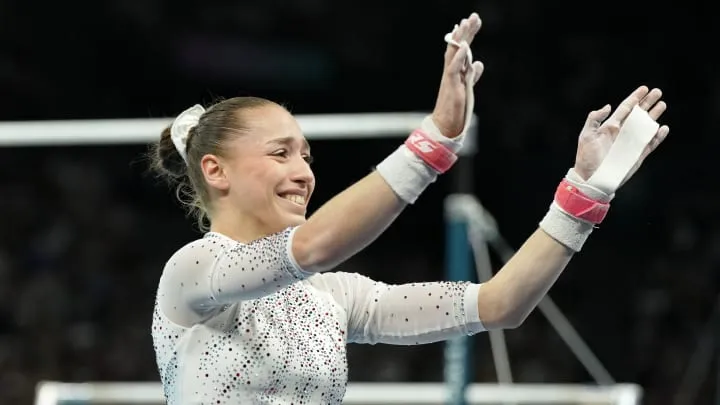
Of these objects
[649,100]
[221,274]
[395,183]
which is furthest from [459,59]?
[221,274]

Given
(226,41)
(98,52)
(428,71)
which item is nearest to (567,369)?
(428,71)

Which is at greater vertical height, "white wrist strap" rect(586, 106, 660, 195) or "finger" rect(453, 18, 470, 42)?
"finger" rect(453, 18, 470, 42)

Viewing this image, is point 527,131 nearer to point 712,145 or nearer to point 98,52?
point 712,145

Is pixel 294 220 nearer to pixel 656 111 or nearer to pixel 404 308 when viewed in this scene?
pixel 404 308

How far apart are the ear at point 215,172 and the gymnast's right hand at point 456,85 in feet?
1.30

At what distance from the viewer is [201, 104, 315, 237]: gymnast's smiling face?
1689 mm

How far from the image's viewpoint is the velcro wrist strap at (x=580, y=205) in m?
1.51

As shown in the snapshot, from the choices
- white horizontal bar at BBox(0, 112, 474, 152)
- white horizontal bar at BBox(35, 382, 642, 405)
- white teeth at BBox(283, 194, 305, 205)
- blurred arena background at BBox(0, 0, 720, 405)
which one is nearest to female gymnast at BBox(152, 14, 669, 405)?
white teeth at BBox(283, 194, 305, 205)

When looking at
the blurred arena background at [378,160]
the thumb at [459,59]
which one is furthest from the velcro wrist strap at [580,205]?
the blurred arena background at [378,160]

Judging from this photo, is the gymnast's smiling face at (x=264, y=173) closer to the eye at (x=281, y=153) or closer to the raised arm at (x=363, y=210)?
the eye at (x=281, y=153)

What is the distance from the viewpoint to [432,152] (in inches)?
57.7

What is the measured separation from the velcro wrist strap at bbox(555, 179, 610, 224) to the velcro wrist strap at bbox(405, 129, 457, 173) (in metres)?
0.17

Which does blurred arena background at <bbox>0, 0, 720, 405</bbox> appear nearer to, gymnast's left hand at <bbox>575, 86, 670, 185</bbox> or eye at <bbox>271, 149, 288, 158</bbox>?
eye at <bbox>271, 149, 288, 158</bbox>

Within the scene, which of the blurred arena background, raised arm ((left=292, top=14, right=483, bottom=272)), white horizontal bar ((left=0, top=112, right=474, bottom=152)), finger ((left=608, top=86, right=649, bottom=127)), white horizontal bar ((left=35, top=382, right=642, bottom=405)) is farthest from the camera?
the blurred arena background
